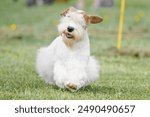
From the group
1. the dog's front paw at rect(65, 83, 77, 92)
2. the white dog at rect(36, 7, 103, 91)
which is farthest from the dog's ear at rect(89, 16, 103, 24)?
the dog's front paw at rect(65, 83, 77, 92)

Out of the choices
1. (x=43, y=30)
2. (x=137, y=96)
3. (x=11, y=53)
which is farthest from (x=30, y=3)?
(x=137, y=96)

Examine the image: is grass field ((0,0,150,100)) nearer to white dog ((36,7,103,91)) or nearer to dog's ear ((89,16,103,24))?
white dog ((36,7,103,91))

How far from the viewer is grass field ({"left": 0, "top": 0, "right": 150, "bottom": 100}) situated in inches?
360

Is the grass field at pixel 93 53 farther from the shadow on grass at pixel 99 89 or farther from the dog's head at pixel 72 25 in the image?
the dog's head at pixel 72 25

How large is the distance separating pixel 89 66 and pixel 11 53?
19.4 feet

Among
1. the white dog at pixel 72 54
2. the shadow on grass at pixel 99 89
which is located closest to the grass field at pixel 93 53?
the shadow on grass at pixel 99 89

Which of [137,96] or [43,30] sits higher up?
[137,96]

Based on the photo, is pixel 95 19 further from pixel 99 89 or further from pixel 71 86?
pixel 99 89

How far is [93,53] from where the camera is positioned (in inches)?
625

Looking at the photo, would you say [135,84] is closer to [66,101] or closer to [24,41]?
[66,101]

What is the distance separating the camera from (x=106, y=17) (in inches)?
981

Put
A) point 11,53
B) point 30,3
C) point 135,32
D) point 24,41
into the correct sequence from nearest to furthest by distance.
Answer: point 11,53, point 24,41, point 135,32, point 30,3

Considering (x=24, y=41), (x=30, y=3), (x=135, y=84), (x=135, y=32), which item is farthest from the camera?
(x=30, y=3)

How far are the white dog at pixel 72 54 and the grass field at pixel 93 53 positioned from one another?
0.19 meters
